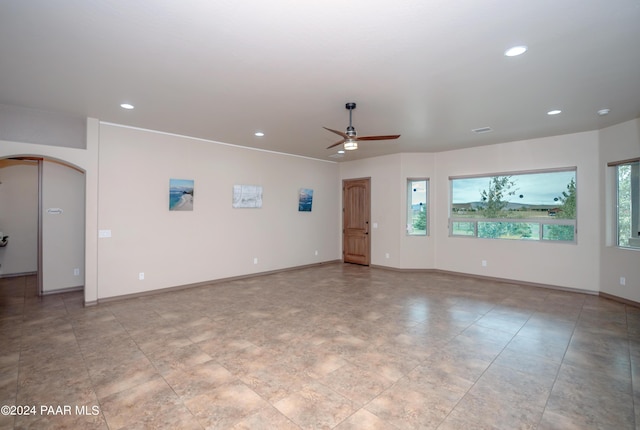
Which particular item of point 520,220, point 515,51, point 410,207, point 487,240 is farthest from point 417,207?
point 515,51

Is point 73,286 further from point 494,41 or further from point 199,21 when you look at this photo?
point 494,41

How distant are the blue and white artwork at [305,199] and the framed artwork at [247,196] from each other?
1.28m

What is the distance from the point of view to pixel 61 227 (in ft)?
19.1

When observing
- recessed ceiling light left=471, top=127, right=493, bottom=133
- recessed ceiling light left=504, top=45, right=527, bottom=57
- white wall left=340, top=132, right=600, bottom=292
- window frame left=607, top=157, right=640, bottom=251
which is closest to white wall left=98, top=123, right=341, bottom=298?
white wall left=340, top=132, right=600, bottom=292

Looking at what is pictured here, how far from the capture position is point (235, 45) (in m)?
2.72

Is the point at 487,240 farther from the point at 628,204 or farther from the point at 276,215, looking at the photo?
the point at 276,215

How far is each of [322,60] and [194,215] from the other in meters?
4.38

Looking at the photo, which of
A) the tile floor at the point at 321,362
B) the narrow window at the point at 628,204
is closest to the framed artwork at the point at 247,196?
the tile floor at the point at 321,362

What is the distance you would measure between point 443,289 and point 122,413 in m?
5.45

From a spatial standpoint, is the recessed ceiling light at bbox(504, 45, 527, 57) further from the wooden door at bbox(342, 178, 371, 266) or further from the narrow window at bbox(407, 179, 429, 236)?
the wooden door at bbox(342, 178, 371, 266)

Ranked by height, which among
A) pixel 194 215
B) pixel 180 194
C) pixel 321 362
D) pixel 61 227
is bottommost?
pixel 321 362

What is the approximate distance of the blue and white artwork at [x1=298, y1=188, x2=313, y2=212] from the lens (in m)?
8.12

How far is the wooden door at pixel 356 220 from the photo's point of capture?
8.48 meters

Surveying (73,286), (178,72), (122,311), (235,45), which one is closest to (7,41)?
(178,72)
